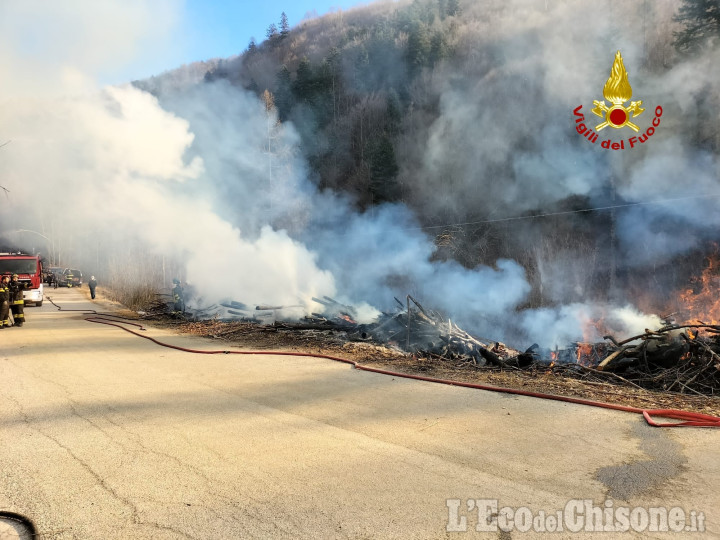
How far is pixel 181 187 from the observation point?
18.4 meters

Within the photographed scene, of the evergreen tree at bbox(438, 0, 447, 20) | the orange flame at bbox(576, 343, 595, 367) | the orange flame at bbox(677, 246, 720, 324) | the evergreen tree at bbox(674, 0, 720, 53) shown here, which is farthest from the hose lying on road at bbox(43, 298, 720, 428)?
the evergreen tree at bbox(438, 0, 447, 20)

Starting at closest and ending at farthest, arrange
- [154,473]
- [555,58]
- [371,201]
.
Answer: [154,473] < [555,58] < [371,201]

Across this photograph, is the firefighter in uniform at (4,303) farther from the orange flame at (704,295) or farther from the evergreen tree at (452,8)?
the evergreen tree at (452,8)

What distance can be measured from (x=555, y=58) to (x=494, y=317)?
45.4 feet

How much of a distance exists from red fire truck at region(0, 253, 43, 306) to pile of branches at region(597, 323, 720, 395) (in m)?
22.2

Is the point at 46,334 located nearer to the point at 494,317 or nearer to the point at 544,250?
the point at 494,317

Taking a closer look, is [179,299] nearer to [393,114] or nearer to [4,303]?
[4,303]

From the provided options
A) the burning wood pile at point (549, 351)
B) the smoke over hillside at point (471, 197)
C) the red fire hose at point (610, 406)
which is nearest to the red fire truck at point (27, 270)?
the smoke over hillside at point (471, 197)

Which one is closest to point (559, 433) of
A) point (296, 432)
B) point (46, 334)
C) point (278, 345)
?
point (296, 432)

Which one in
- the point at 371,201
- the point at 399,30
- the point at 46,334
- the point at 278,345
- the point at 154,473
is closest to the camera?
the point at 154,473

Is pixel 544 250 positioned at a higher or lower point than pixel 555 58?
lower

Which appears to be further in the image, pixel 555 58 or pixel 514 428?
pixel 555 58

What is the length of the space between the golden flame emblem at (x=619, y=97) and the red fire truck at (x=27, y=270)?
2392 centimetres

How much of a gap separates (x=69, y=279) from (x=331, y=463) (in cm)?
4566
